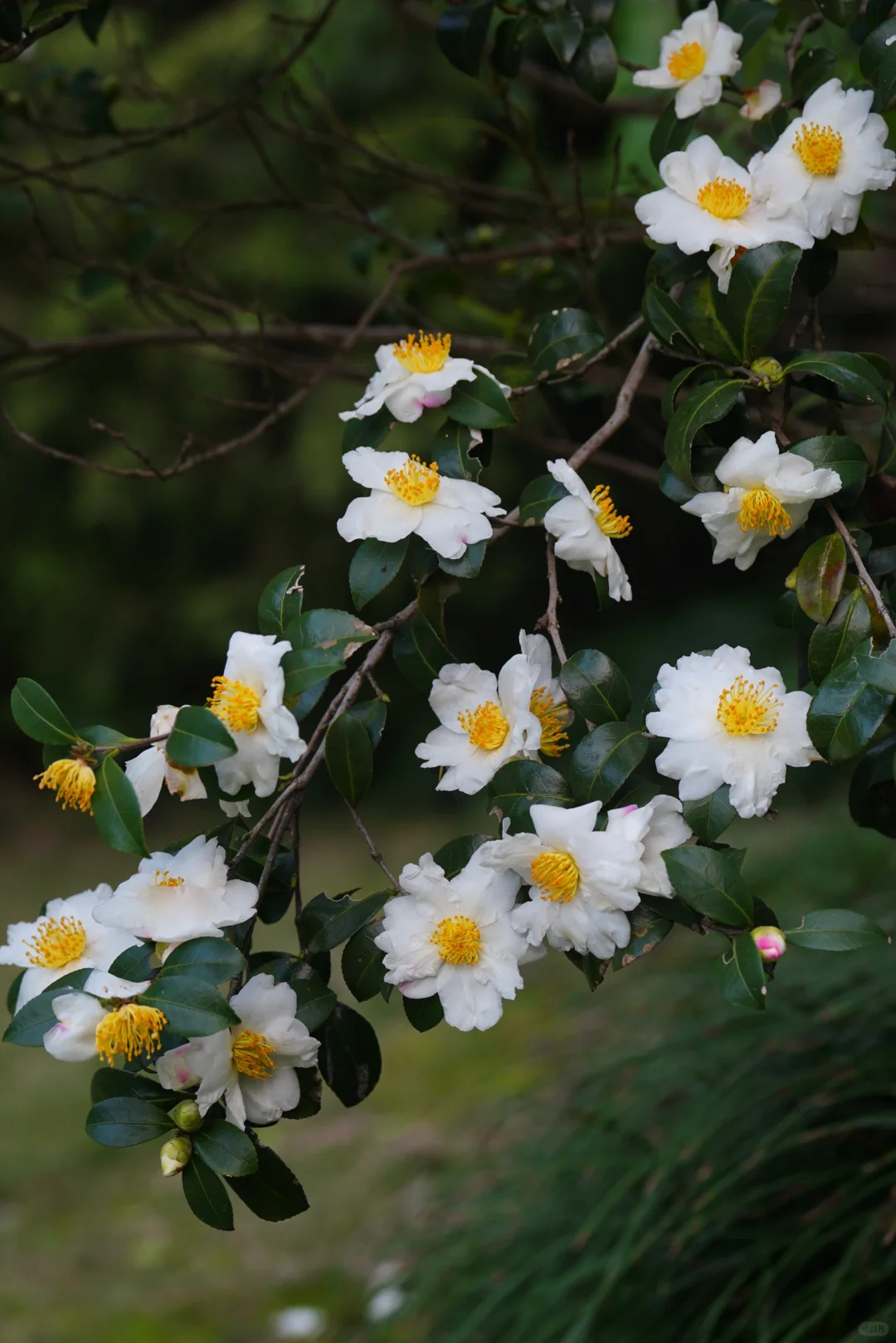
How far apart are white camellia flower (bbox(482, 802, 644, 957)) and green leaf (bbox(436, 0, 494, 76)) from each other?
74cm

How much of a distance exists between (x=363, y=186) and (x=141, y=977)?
2678 millimetres

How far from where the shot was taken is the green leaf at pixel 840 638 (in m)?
0.72

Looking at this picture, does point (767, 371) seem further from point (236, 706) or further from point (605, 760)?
point (236, 706)

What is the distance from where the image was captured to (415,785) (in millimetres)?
4566

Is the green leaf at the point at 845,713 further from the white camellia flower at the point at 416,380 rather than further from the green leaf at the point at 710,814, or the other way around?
the white camellia flower at the point at 416,380

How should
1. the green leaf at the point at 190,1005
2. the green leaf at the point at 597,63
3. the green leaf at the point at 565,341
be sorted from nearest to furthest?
the green leaf at the point at 190,1005 → the green leaf at the point at 565,341 → the green leaf at the point at 597,63

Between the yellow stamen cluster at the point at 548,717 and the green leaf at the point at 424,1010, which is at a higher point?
the yellow stamen cluster at the point at 548,717

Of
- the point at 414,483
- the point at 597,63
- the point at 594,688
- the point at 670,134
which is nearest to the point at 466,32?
the point at 597,63

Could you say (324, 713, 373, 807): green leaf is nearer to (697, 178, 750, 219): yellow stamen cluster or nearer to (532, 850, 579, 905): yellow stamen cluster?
(532, 850, 579, 905): yellow stamen cluster

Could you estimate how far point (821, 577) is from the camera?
2.48ft

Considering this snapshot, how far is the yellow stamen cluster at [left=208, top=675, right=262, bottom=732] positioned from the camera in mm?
678

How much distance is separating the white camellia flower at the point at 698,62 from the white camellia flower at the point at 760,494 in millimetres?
380

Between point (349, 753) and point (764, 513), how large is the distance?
0.94 ft

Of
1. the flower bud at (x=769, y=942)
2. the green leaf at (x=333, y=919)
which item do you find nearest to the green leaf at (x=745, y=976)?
the flower bud at (x=769, y=942)
